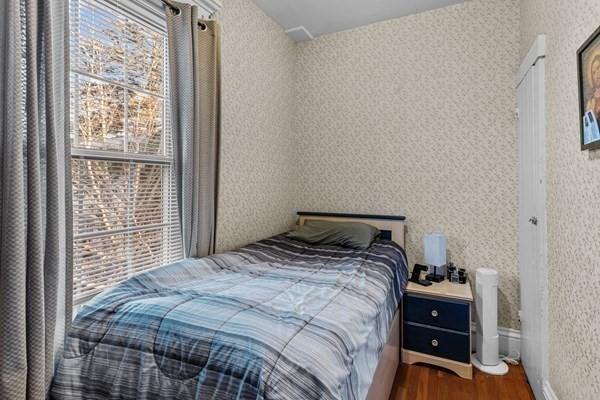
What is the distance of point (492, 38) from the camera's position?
2.49m

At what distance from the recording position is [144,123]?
5.89 feet

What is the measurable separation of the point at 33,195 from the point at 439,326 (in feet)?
7.72

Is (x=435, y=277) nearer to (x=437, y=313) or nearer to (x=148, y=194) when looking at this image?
(x=437, y=313)

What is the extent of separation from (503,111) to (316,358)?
244cm

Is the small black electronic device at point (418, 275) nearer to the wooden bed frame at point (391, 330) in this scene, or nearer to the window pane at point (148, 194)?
the wooden bed frame at point (391, 330)

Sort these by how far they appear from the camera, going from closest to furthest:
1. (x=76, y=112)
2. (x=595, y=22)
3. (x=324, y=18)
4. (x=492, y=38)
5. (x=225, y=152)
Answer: (x=595, y=22) < (x=76, y=112) < (x=225, y=152) < (x=492, y=38) < (x=324, y=18)

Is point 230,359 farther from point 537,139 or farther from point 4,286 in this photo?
point 537,139

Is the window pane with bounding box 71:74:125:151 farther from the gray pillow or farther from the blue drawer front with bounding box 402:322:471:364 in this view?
the blue drawer front with bounding box 402:322:471:364

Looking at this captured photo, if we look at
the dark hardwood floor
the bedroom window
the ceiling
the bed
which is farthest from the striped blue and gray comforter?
the ceiling

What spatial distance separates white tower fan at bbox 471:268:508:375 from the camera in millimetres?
2209

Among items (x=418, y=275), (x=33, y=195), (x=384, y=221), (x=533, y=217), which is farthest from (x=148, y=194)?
(x=533, y=217)

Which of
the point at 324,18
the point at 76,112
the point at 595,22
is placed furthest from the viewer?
the point at 324,18

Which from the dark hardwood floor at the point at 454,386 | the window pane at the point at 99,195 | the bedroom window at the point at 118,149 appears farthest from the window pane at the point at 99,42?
the dark hardwood floor at the point at 454,386

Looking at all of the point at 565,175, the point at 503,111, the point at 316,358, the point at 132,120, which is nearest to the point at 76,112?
the point at 132,120
